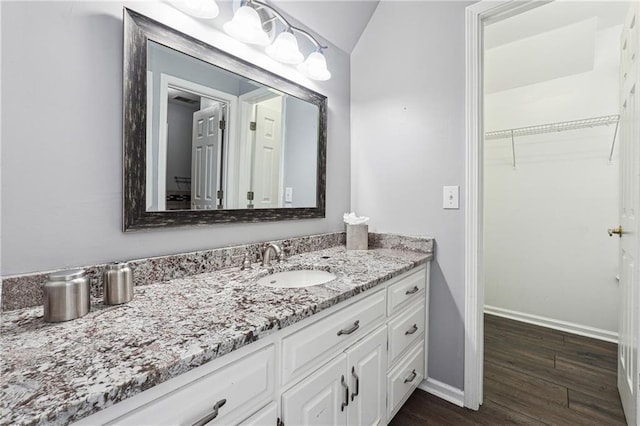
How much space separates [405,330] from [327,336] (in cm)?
64

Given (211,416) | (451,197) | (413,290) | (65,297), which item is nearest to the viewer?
(211,416)

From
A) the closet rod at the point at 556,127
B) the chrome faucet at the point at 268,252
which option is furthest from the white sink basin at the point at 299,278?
the closet rod at the point at 556,127

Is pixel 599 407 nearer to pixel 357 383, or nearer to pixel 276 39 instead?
pixel 357 383

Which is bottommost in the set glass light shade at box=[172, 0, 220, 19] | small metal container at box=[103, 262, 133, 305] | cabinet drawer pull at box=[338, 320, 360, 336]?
cabinet drawer pull at box=[338, 320, 360, 336]

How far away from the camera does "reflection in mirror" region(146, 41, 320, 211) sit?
112cm

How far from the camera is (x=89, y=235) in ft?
3.13

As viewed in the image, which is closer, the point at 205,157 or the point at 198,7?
the point at 198,7

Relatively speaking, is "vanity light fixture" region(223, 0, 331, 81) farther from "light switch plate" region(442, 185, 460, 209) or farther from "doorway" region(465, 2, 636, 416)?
"light switch plate" region(442, 185, 460, 209)

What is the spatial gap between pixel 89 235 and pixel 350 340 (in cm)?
95

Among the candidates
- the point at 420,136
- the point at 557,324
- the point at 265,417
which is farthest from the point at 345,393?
the point at 557,324

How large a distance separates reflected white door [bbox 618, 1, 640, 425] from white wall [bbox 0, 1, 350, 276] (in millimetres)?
1914

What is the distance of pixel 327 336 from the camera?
3.13 ft

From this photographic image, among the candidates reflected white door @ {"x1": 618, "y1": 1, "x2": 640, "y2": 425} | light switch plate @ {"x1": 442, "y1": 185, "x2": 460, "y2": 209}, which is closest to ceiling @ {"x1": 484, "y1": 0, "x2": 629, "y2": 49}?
reflected white door @ {"x1": 618, "y1": 1, "x2": 640, "y2": 425}

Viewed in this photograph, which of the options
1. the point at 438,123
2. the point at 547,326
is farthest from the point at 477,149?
the point at 547,326
